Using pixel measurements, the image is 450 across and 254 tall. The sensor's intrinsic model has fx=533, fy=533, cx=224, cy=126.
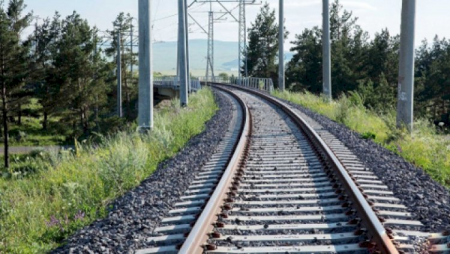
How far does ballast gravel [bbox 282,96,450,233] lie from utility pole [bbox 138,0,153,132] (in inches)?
180

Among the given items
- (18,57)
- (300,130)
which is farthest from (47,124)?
(300,130)

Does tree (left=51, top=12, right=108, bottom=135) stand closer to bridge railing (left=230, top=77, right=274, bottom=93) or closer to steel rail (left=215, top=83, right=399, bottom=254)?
bridge railing (left=230, top=77, right=274, bottom=93)

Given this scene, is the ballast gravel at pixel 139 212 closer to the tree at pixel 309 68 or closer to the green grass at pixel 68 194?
the green grass at pixel 68 194

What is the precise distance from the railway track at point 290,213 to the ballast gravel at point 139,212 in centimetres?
17

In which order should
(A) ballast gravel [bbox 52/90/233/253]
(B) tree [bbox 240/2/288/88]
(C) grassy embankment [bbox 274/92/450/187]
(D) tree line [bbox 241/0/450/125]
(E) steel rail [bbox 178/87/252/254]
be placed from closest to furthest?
(E) steel rail [bbox 178/87/252/254], (A) ballast gravel [bbox 52/90/233/253], (C) grassy embankment [bbox 274/92/450/187], (D) tree line [bbox 241/0/450/125], (B) tree [bbox 240/2/288/88]

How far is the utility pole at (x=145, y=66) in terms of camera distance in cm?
1224

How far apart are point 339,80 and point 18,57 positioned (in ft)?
114

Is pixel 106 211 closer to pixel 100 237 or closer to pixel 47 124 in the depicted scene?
pixel 100 237

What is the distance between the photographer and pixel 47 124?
228 feet

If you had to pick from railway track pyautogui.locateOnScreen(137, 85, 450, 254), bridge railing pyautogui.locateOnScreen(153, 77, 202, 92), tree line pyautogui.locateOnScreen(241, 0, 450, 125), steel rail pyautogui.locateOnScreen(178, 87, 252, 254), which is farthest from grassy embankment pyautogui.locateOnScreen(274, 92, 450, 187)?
tree line pyautogui.locateOnScreen(241, 0, 450, 125)

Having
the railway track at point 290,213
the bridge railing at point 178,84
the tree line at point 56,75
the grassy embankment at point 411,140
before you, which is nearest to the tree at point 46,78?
the tree line at point 56,75

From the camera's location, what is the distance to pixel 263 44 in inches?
3209

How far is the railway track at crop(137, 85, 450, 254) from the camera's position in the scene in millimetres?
5020

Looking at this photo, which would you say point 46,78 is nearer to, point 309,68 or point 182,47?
point 309,68
